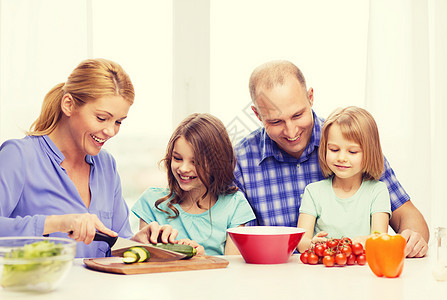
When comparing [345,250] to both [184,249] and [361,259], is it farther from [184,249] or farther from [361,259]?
[184,249]

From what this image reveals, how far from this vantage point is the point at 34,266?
1.21 m

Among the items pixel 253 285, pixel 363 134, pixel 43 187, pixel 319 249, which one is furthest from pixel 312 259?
pixel 43 187

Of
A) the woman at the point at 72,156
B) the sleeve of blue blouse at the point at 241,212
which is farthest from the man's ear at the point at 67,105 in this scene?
the sleeve of blue blouse at the point at 241,212

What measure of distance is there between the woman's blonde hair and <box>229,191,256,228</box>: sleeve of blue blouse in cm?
62

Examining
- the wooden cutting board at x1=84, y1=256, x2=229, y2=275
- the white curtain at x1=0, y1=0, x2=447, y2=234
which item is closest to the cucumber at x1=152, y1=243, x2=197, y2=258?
the wooden cutting board at x1=84, y1=256, x2=229, y2=275

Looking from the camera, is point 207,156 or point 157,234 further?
point 207,156

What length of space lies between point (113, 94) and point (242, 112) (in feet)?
4.95

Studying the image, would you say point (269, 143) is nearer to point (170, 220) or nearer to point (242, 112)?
point (170, 220)

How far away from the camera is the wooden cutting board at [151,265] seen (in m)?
1.50

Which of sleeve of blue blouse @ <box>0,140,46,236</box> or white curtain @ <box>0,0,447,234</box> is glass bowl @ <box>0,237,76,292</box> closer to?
sleeve of blue blouse @ <box>0,140,46,236</box>

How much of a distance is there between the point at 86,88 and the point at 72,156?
0.28m

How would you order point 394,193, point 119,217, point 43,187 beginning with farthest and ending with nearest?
point 394,193 → point 119,217 → point 43,187

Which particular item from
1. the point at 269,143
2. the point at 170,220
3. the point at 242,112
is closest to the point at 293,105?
the point at 269,143

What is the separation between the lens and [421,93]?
3.35 metres
